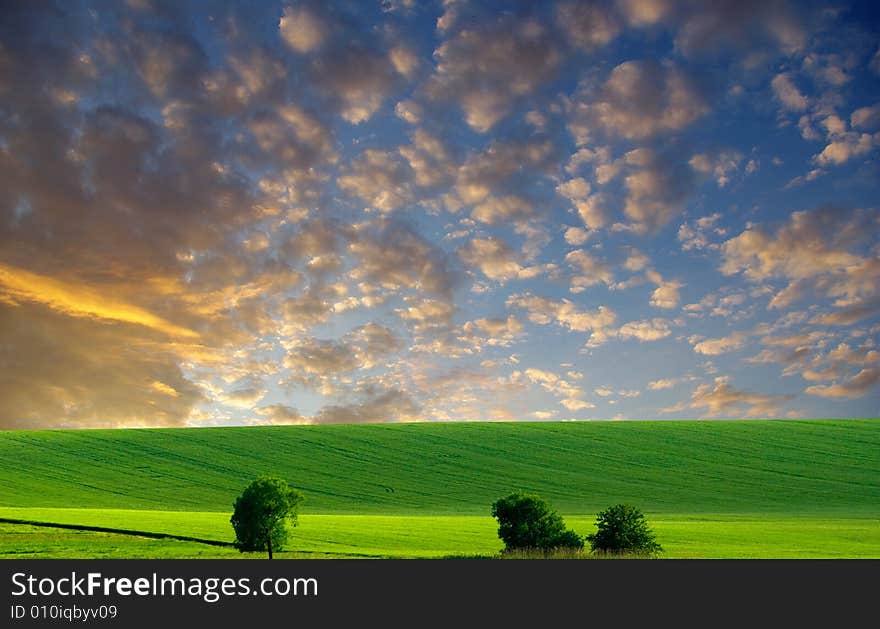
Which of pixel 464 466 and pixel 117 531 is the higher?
pixel 464 466

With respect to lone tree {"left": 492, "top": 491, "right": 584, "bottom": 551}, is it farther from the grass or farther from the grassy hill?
the grassy hill

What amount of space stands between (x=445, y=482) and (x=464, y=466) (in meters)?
5.58

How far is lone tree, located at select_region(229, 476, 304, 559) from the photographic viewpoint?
1052 inches

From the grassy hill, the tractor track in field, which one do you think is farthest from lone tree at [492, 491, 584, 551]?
the grassy hill

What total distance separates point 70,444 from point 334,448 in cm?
2641

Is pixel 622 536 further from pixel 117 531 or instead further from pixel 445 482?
pixel 445 482

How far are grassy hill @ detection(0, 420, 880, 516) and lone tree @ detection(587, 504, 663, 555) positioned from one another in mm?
25640

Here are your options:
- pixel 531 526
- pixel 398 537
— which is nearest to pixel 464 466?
pixel 398 537

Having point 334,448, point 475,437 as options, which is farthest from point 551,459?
point 334,448

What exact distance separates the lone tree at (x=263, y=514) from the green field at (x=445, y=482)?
1318mm

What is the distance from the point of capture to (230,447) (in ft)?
245

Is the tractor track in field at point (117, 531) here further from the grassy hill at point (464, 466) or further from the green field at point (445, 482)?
the grassy hill at point (464, 466)

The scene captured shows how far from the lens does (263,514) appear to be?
2670cm
